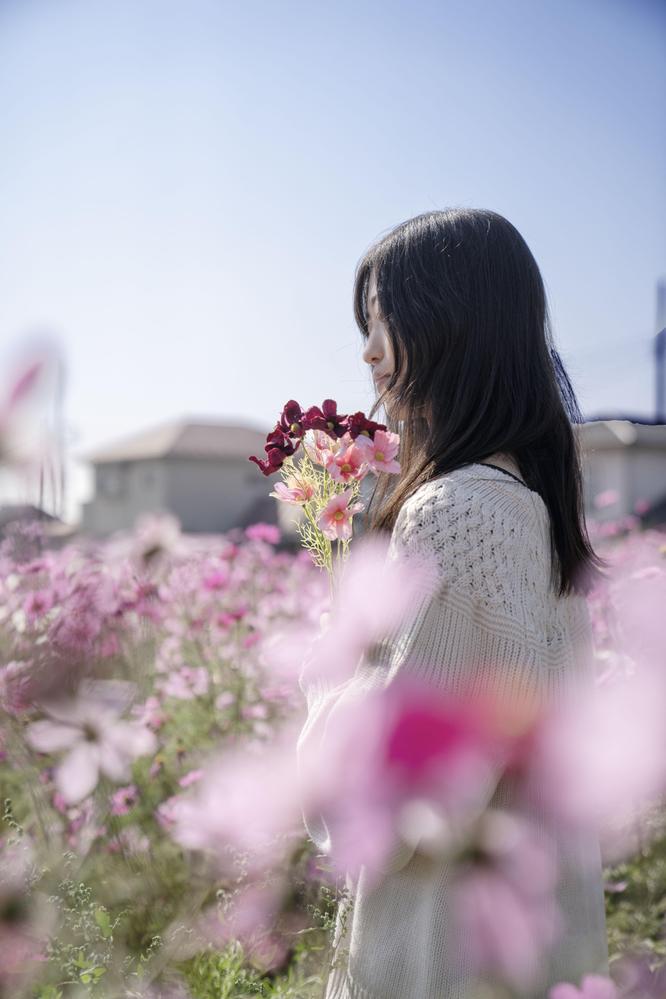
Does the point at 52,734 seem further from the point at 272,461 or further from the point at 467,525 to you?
the point at 467,525

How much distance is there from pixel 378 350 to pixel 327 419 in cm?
13

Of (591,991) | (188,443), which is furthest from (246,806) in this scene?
(188,443)

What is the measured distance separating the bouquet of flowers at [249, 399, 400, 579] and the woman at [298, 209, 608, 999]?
5cm

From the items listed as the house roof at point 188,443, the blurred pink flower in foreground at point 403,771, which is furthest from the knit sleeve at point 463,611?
the house roof at point 188,443

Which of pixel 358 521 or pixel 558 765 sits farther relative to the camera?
pixel 358 521

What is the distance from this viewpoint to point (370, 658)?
80 centimetres

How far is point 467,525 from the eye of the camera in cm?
84

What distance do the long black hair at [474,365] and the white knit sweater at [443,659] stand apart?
0.08 m

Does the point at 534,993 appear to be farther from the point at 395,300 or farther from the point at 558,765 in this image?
the point at 395,300

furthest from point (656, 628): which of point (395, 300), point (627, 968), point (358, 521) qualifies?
point (395, 300)

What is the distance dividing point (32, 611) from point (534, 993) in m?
0.91

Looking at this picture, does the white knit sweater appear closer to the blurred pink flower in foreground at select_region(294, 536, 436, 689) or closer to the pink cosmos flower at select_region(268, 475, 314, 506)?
the blurred pink flower in foreground at select_region(294, 536, 436, 689)

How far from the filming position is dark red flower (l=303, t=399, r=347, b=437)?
95 cm

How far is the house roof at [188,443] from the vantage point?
62.5ft
